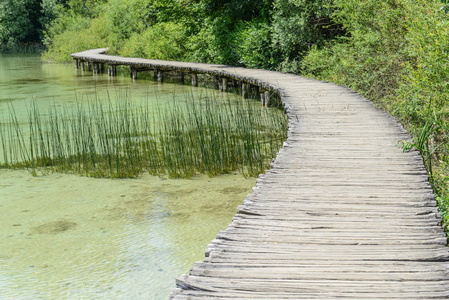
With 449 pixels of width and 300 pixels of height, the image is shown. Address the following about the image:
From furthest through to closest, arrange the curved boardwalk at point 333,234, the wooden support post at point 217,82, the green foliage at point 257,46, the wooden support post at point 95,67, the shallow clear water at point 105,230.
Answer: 1. the wooden support post at point 95,67
2. the wooden support post at point 217,82
3. the green foliage at point 257,46
4. the shallow clear water at point 105,230
5. the curved boardwalk at point 333,234

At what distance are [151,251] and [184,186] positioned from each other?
1.50 metres

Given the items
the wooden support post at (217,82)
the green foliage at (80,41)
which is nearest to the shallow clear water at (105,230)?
the wooden support post at (217,82)

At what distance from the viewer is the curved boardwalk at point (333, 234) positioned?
1.85 meters

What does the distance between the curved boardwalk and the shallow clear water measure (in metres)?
0.83

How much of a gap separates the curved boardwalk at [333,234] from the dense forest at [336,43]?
38 centimetres

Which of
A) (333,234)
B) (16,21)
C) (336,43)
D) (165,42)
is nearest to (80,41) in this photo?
(165,42)

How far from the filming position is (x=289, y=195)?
287cm

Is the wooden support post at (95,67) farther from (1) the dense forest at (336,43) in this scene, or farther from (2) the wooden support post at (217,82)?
(2) the wooden support post at (217,82)

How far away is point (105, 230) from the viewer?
3.86m

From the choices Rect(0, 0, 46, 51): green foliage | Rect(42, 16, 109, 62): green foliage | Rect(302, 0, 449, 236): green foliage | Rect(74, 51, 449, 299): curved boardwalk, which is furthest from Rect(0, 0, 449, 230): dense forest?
Rect(0, 0, 46, 51): green foliage

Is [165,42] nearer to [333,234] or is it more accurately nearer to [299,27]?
[299,27]

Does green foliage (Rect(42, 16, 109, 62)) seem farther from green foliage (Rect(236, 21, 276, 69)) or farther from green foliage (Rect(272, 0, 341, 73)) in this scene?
green foliage (Rect(272, 0, 341, 73))

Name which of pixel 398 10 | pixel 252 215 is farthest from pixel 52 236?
pixel 398 10

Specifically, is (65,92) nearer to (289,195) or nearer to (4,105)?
(4,105)
